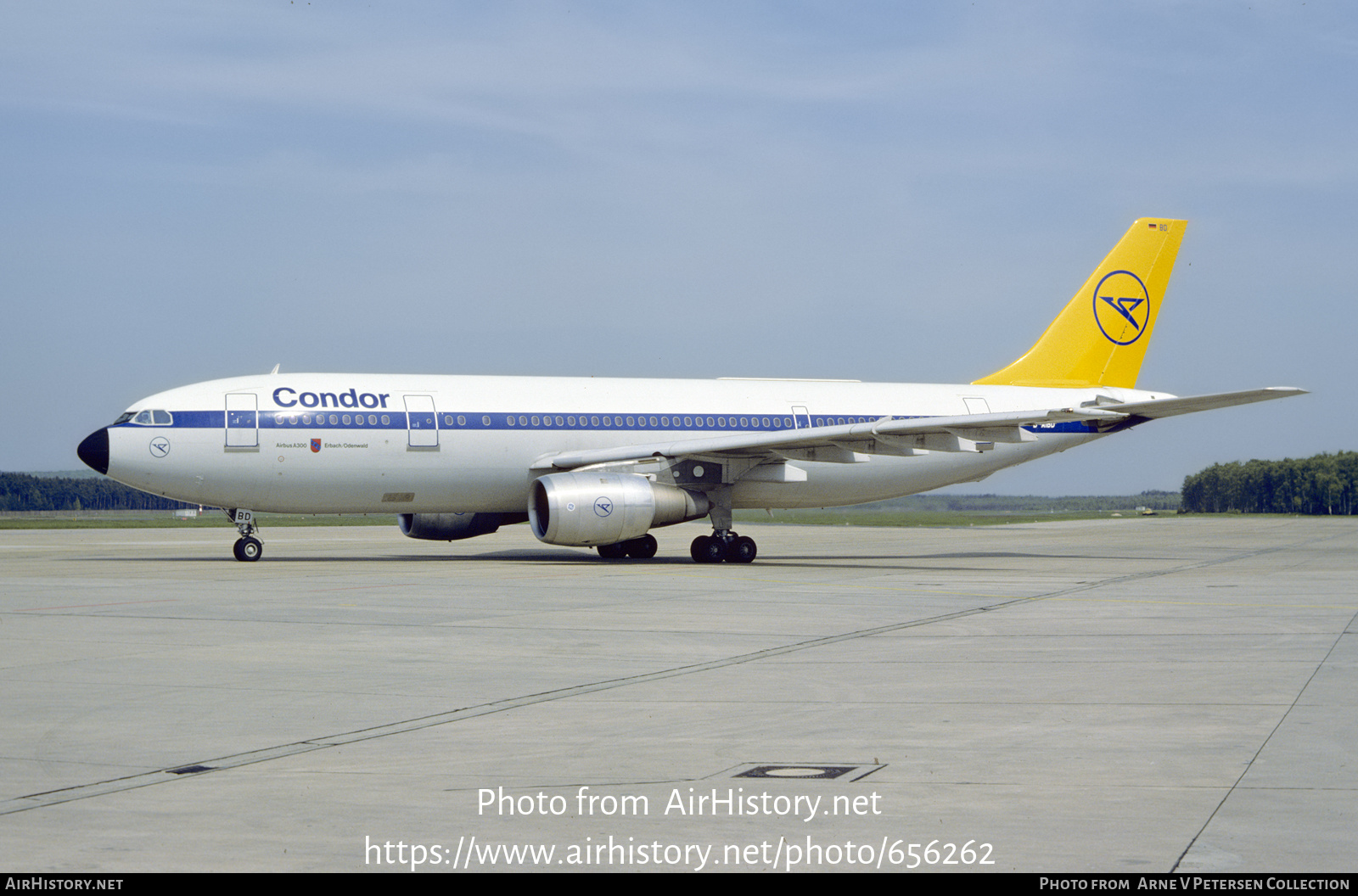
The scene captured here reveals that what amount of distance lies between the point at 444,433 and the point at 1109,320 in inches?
657

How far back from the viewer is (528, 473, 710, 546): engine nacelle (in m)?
24.1

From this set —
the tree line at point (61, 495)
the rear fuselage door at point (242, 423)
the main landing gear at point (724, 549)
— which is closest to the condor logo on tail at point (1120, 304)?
the main landing gear at point (724, 549)

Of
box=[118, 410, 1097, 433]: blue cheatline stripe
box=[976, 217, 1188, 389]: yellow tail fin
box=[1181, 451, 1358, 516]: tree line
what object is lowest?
box=[1181, 451, 1358, 516]: tree line

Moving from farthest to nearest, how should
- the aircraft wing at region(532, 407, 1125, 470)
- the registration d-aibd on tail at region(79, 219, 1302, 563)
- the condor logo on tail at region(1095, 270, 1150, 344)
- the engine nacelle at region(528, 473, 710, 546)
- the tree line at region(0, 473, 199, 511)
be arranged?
the tree line at region(0, 473, 199, 511)
the condor logo on tail at region(1095, 270, 1150, 344)
the registration d-aibd on tail at region(79, 219, 1302, 563)
the engine nacelle at region(528, 473, 710, 546)
the aircraft wing at region(532, 407, 1125, 470)

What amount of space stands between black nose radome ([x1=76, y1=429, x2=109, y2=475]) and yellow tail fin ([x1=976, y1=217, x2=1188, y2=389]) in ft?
64.6

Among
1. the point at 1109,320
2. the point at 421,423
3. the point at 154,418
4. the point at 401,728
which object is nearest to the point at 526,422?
the point at 421,423

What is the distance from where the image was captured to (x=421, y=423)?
2594 cm

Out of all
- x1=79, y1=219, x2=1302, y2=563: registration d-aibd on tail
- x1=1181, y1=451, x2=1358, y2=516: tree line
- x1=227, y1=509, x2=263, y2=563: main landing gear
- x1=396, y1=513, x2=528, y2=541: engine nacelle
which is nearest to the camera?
x1=79, y1=219, x2=1302, y2=563: registration d-aibd on tail

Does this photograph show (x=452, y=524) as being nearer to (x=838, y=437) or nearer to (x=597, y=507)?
(x=597, y=507)

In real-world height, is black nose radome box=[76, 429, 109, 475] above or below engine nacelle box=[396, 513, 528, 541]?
above

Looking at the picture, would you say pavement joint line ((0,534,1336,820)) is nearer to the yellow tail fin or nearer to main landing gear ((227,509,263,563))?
main landing gear ((227,509,263,563))

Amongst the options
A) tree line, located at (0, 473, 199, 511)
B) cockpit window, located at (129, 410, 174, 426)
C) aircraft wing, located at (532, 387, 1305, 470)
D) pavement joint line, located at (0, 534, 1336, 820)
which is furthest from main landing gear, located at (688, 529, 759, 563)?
tree line, located at (0, 473, 199, 511)

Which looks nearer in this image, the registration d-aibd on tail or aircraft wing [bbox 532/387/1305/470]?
aircraft wing [bbox 532/387/1305/470]

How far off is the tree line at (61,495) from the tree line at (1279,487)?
99.0m
